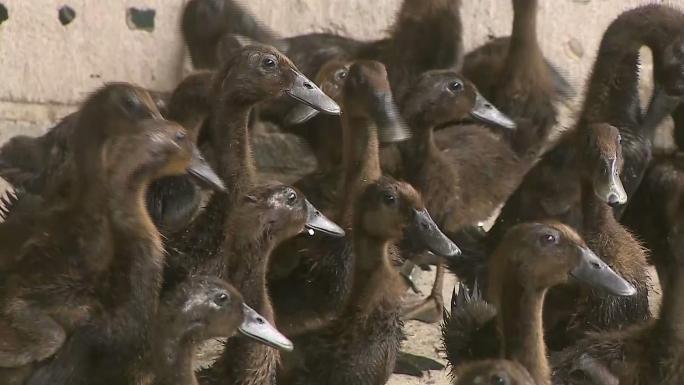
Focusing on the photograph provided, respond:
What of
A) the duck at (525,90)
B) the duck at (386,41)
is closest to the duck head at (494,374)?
the duck at (525,90)

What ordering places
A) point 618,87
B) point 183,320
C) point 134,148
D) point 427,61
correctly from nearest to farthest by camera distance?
point 183,320 → point 134,148 → point 618,87 → point 427,61

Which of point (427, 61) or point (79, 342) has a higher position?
point (79, 342)

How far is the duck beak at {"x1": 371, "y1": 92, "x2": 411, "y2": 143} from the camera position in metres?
6.19

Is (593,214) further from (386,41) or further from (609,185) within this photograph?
(386,41)

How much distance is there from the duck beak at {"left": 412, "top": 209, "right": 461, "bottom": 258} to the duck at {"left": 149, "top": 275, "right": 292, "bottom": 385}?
821 millimetres

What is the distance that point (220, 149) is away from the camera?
5848mm

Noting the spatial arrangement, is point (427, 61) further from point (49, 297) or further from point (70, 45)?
point (49, 297)

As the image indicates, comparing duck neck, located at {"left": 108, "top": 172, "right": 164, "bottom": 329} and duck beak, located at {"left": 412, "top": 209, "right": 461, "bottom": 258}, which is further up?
duck neck, located at {"left": 108, "top": 172, "right": 164, "bottom": 329}

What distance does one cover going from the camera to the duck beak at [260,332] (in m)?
4.96

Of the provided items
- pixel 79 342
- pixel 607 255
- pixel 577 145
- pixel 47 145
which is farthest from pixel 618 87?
pixel 79 342

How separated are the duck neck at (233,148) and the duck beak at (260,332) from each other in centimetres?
81

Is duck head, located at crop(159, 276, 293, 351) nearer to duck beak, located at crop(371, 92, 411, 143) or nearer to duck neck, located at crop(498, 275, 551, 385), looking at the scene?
duck neck, located at crop(498, 275, 551, 385)

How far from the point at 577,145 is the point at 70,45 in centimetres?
279

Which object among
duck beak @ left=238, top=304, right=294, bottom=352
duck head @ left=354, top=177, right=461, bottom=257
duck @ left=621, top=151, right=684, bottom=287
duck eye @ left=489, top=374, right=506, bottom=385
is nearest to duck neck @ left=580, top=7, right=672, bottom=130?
duck @ left=621, top=151, right=684, bottom=287
